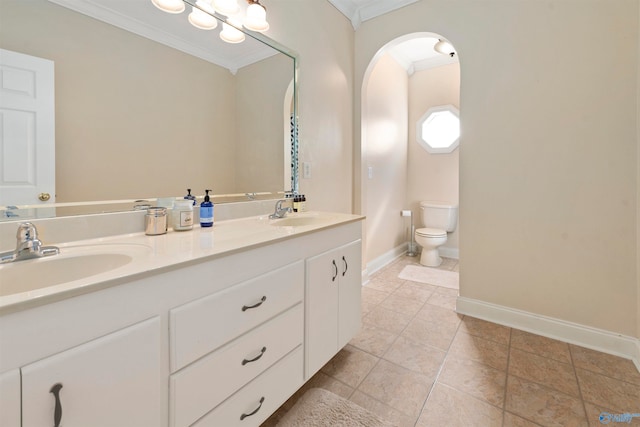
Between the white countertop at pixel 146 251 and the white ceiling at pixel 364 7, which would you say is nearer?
the white countertop at pixel 146 251

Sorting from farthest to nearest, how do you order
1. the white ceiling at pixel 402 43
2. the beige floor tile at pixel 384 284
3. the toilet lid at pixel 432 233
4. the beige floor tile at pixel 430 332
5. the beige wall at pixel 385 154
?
the toilet lid at pixel 432 233 → the beige wall at pixel 385 154 → the beige floor tile at pixel 384 284 → the white ceiling at pixel 402 43 → the beige floor tile at pixel 430 332

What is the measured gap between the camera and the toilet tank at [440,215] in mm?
3293

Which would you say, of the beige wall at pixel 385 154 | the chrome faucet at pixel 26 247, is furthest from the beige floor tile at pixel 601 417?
the chrome faucet at pixel 26 247

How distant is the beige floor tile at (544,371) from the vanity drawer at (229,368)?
129cm

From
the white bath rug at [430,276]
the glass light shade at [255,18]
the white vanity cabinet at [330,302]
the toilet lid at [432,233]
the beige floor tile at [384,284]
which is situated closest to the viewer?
the white vanity cabinet at [330,302]

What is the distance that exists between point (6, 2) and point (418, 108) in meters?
3.70

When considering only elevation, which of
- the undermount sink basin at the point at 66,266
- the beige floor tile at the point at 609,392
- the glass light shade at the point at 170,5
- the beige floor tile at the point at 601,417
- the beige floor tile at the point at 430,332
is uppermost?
the glass light shade at the point at 170,5

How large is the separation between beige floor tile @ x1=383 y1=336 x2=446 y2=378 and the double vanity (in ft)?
1.69

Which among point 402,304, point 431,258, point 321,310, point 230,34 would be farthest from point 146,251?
point 431,258

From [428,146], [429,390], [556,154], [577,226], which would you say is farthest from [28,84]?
[428,146]

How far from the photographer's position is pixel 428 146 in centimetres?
358

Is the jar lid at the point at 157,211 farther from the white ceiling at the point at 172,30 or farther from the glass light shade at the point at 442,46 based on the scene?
the glass light shade at the point at 442,46

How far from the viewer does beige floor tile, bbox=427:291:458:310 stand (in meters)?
2.23

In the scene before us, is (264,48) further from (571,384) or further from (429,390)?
(571,384)
